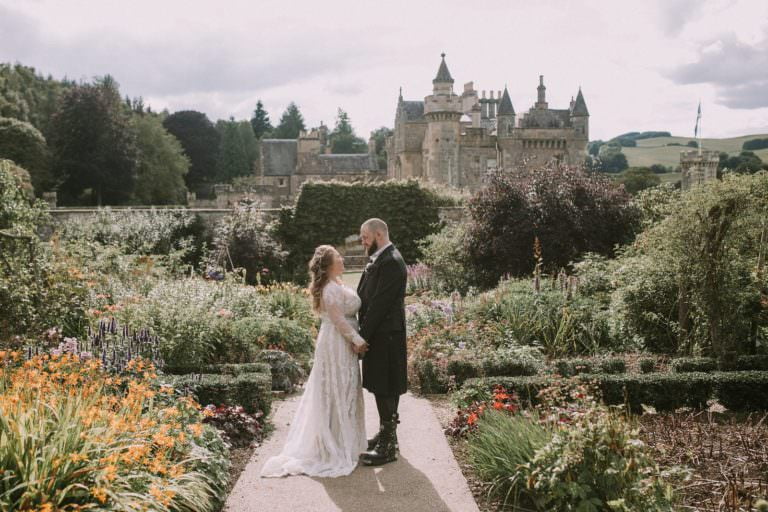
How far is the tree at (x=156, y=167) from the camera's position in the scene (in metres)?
44.8

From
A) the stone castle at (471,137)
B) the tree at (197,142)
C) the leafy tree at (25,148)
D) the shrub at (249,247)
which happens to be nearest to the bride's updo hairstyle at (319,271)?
the shrub at (249,247)

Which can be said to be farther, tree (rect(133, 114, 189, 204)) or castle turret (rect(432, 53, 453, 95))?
tree (rect(133, 114, 189, 204))

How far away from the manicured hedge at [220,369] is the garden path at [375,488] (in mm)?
1355

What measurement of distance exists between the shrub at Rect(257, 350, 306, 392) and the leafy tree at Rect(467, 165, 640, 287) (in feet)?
22.9

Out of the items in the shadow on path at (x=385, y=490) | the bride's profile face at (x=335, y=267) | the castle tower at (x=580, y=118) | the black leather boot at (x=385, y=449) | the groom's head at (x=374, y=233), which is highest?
the castle tower at (x=580, y=118)

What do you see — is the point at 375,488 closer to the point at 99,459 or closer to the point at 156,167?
the point at 99,459

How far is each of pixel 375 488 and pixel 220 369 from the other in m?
3.00

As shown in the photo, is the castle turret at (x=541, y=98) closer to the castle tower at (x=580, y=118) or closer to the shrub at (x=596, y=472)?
the castle tower at (x=580, y=118)

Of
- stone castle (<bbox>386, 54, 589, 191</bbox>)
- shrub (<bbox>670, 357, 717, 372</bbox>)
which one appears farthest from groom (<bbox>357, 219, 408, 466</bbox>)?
stone castle (<bbox>386, 54, 589, 191</bbox>)

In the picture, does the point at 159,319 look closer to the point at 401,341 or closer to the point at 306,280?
the point at 401,341

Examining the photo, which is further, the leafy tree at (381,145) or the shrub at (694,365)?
the leafy tree at (381,145)

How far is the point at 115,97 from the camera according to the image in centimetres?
4262

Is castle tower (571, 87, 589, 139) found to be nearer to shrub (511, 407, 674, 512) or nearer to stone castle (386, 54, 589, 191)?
stone castle (386, 54, 589, 191)

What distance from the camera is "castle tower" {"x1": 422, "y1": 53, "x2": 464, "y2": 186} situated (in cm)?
3791
